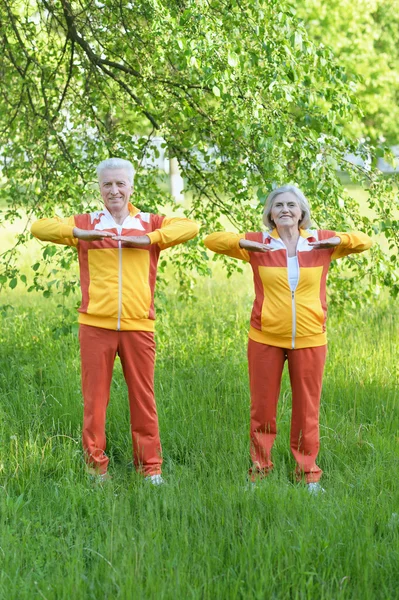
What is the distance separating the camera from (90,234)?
428 centimetres

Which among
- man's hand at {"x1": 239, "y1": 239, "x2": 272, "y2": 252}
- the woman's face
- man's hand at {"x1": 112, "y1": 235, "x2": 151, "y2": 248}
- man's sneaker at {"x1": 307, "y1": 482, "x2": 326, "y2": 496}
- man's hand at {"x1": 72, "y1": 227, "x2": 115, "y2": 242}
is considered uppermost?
the woman's face

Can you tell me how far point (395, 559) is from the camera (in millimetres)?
3502

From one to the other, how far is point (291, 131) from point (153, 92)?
4.51 feet

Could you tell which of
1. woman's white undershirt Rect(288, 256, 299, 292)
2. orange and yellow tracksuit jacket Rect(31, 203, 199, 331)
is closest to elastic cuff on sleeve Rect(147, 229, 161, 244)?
orange and yellow tracksuit jacket Rect(31, 203, 199, 331)

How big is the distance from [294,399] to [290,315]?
19.2 inches

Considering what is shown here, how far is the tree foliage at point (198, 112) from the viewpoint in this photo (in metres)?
5.10

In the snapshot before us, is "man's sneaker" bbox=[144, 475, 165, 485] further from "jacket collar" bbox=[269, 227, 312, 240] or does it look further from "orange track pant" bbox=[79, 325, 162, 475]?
"jacket collar" bbox=[269, 227, 312, 240]

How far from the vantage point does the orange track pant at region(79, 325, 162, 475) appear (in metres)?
4.47

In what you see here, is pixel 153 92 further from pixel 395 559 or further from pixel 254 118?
pixel 395 559

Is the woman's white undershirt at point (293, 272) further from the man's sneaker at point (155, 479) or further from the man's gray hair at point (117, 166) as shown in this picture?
the man's sneaker at point (155, 479)

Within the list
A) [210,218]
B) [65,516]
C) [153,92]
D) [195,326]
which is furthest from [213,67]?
A: [195,326]

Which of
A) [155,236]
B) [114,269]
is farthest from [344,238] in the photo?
[114,269]

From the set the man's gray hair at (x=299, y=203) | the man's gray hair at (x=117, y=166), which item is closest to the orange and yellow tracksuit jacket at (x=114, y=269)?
the man's gray hair at (x=117, y=166)

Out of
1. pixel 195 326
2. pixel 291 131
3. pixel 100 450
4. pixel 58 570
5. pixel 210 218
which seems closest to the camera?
pixel 58 570
